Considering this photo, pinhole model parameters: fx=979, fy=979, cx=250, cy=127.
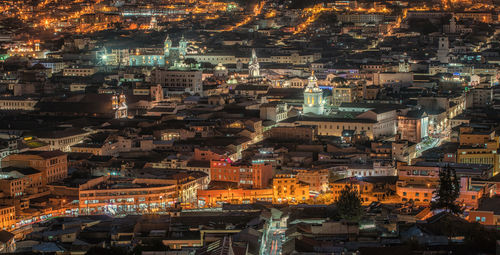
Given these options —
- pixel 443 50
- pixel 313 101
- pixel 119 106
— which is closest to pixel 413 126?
pixel 313 101

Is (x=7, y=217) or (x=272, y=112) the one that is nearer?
(x=7, y=217)

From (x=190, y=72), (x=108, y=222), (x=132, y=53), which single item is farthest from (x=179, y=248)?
(x=132, y=53)

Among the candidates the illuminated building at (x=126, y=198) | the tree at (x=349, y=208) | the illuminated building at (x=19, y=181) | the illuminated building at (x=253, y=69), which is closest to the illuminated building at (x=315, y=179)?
the illuminated building at (x=126, y=198)

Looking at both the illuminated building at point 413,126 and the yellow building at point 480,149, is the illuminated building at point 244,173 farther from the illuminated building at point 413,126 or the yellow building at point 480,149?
the illuminated building at point 413,126

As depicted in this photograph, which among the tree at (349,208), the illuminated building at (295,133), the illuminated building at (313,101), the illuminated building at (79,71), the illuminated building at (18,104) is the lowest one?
the tree at (349,208)

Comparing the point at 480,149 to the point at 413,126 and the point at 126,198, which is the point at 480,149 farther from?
the point at 126,198

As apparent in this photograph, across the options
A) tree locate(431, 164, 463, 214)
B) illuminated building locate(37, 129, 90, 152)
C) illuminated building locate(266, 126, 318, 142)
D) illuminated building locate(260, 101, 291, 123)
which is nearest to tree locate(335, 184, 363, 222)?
tree locate(431, 164, 463, 214)
